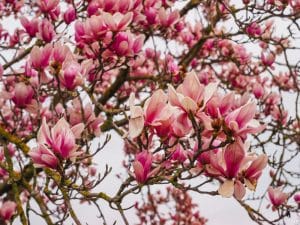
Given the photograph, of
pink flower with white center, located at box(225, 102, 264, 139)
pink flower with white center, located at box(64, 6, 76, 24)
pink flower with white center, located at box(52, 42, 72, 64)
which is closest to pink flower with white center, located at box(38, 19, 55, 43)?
pink flower with white center, located at box(64, 6, 76, 24)

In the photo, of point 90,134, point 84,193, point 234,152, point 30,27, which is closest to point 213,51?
point 30,27

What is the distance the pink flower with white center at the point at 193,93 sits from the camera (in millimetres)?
1559

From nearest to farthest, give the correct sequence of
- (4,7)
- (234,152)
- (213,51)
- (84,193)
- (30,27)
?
(234,152), (84,193), (30,27), (4,7), (213,51)

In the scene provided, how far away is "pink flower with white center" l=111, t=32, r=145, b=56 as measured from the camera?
2.51 meters

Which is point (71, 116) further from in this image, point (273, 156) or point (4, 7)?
point (4, 7)

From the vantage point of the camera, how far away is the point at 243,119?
149cm

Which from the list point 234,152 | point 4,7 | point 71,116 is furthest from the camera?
point 4,7

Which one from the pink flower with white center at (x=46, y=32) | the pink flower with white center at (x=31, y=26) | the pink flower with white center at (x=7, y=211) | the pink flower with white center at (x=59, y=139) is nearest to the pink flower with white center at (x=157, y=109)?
the pink flower with white center at (x=59, y=139)

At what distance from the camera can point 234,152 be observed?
153 cm

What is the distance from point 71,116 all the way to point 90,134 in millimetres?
201

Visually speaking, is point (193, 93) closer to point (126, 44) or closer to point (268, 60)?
point (126, 44)

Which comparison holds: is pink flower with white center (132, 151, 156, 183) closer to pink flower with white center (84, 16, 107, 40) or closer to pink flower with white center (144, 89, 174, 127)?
pink flower with white center (144, 89, 174, 127)

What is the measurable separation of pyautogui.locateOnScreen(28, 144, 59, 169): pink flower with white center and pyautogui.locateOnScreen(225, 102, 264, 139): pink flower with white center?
2.02ft

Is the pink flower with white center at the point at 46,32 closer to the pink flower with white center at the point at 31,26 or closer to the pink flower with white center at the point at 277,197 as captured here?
the pink flower with white center at the point at 31,26
